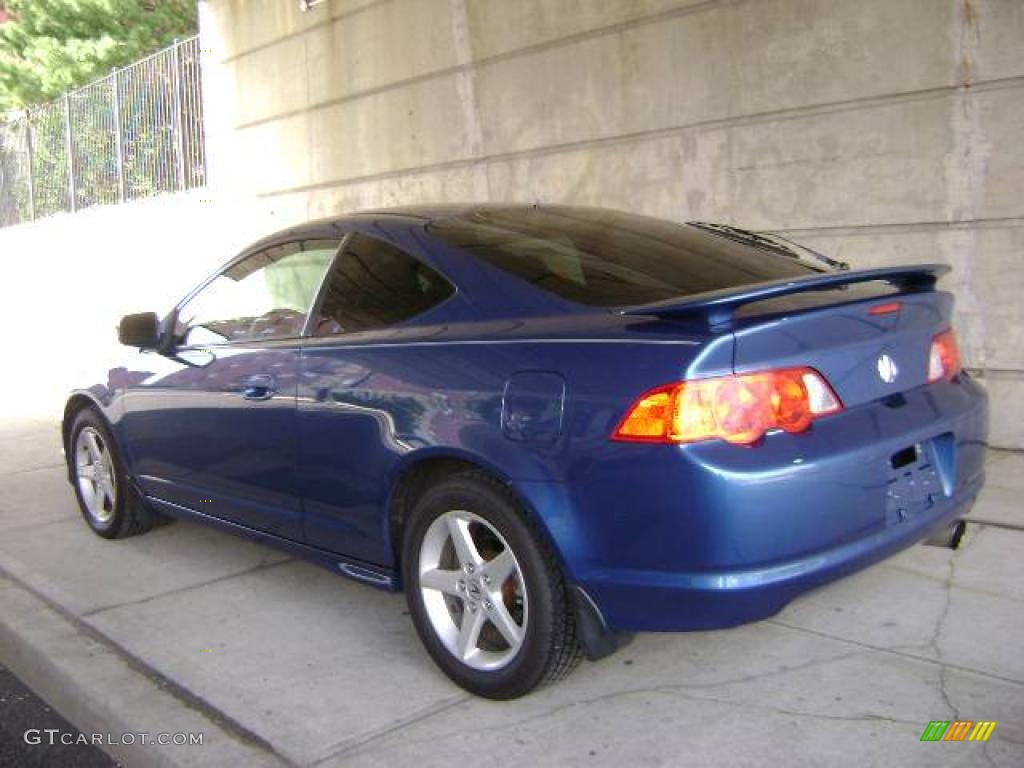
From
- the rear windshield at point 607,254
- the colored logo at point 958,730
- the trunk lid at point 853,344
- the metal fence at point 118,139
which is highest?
the metal fence at point 118,139

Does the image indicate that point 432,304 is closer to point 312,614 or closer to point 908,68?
point 312,614

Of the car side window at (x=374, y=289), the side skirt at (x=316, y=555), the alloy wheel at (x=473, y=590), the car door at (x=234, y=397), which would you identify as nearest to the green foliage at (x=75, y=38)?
the car door at (x=234, y=397)

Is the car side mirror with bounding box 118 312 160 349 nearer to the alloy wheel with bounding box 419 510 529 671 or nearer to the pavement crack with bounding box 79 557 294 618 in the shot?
the pavement crack with bounding box 79 557 294 618

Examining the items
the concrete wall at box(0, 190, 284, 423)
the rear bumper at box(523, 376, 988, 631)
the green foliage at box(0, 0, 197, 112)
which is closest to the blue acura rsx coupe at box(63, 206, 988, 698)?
the rear bumper at box(523, 376, 988, 631)

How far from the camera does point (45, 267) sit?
15680 mm

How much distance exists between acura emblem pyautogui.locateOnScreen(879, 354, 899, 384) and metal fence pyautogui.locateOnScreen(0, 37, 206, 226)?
35.4ft

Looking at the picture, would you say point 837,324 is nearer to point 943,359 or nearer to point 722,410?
point 722,410

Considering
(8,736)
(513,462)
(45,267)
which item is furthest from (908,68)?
(45,267)

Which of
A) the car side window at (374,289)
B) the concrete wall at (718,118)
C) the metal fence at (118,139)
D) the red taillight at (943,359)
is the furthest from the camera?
the metal fence at (118,139)

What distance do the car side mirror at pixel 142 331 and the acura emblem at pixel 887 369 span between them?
3.14 m

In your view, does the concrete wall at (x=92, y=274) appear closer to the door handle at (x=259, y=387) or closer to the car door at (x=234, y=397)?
the car door at (x=234, y=397)

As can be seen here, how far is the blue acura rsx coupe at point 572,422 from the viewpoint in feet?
8.95

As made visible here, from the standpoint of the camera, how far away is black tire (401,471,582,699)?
3.00 meters

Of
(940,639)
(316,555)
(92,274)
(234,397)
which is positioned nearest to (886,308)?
(940,639)
